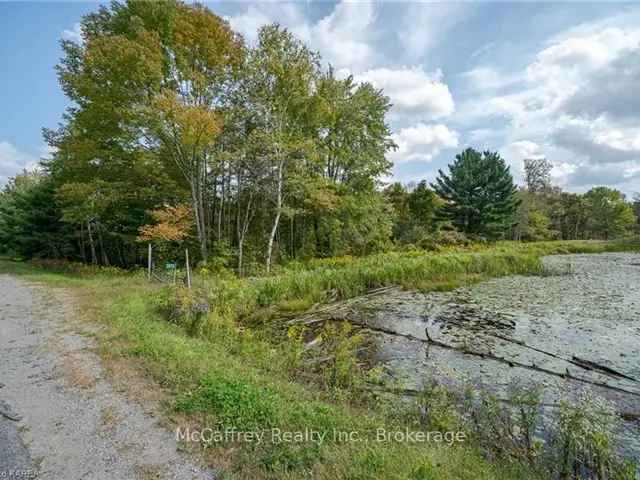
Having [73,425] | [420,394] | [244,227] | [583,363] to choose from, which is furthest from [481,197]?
[73,425]

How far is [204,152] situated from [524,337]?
38.8ft

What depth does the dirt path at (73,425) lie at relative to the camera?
213 cm

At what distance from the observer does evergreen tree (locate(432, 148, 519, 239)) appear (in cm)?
2512

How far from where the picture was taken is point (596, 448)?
7.43ft

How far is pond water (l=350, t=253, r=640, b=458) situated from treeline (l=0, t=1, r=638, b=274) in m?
7.42

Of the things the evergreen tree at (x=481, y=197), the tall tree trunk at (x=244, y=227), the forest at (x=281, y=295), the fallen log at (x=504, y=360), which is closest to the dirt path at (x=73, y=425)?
the forest at (x=281, y=295)

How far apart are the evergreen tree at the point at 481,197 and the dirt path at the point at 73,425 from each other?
25716 mm

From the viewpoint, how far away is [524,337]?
5469 mm

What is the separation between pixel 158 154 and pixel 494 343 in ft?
42.8

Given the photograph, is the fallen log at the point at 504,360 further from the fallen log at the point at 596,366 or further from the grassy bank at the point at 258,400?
the grassy bank at the point at 258,400

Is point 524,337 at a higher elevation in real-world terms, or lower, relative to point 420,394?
lower

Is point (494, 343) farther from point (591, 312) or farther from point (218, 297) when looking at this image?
point (218, 297)

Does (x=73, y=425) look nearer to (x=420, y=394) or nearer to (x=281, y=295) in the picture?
(x=420, y=394)

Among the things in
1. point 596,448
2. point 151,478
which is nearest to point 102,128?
point 151,478
